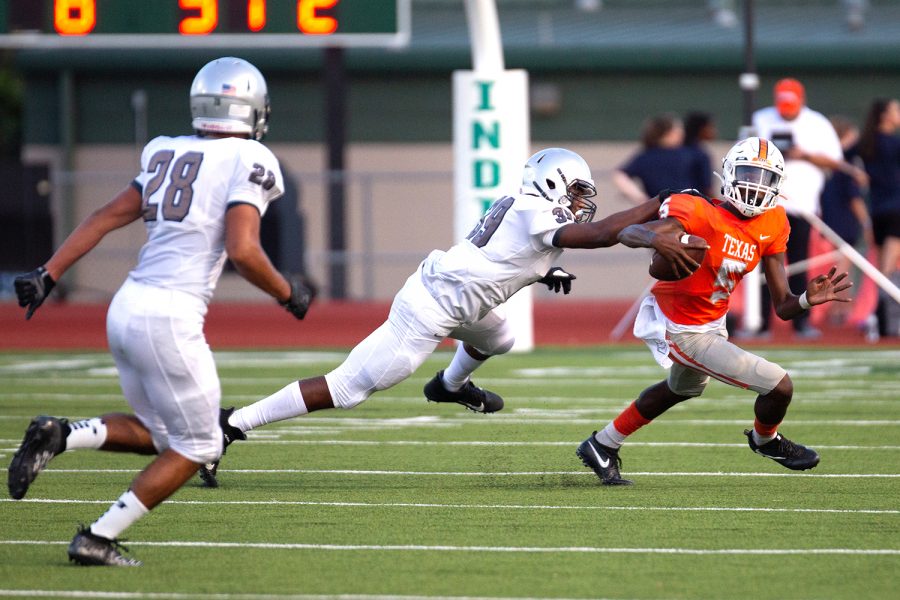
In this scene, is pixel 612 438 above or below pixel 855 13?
below

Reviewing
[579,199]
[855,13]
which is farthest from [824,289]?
[855,13]

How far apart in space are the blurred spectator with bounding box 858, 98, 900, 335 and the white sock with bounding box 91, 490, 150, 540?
32.3 ft

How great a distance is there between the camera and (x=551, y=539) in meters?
5.93

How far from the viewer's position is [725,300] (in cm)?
710

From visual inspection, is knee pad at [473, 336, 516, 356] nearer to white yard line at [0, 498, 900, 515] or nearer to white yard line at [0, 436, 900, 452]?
white yard line at [0, 436, 900, 452]

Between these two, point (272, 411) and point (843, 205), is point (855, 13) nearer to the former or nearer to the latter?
point (843, 205)

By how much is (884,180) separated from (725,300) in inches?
296

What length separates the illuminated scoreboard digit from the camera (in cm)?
1333

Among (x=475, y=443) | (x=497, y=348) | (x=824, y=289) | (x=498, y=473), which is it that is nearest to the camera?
(x=824, y=289)

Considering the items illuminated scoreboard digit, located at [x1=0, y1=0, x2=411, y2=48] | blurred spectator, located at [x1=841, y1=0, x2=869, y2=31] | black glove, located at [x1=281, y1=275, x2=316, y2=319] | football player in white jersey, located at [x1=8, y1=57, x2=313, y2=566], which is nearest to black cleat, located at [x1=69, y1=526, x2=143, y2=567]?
football player in white jersey, located at [x1=8, y1=57, x2=313, y2=566]

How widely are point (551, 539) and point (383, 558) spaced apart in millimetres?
692

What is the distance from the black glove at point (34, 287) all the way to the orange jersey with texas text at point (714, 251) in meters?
2.62

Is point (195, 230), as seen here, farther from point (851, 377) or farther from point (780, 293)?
point (851, 377)

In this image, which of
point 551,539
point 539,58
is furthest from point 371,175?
point 551,539
